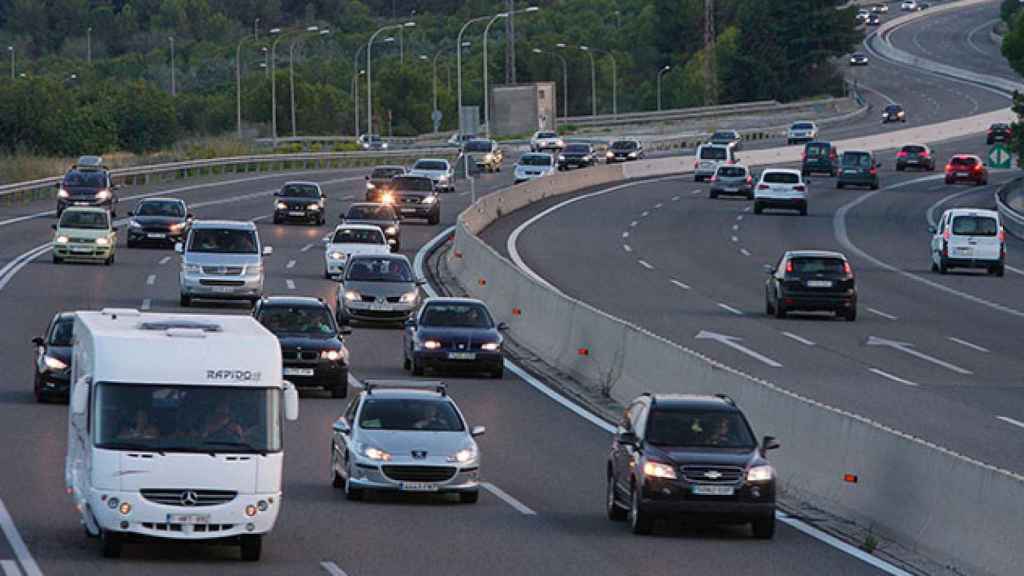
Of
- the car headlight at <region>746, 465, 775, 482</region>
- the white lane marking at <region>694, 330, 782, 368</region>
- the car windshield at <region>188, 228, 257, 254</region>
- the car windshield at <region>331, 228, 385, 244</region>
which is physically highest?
the car headlight at <region>746, 465, 775, 482</region>

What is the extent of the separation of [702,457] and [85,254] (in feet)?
114

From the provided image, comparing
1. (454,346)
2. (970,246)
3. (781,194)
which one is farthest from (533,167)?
(454,346)

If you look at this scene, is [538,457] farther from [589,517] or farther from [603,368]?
[603,368]

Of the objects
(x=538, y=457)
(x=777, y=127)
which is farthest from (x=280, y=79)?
(x=538, y=457)

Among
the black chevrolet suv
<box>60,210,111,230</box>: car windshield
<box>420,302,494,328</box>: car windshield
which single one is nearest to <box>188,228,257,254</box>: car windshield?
<box>60,210,111,230</box>: car windshield

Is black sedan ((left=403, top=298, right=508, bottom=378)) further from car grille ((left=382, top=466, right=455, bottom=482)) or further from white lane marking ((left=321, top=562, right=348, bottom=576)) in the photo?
white lane marking ((left=321, top=562, right=348, bottom=576))

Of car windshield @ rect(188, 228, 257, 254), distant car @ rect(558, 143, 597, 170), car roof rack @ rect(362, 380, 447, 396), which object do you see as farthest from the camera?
distant car @ rect(558, 143, 597, 170)

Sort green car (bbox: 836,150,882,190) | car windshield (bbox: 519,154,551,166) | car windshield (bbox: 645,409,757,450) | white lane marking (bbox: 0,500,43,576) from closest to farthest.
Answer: white lane marking (bbox: 0,500,43,576), car windshield (bbox: 645,409,757,450), green car (bbox: 836,150,882,190), car windshield (bbox: 519,154,551,166)

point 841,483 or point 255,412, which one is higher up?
point 255,412

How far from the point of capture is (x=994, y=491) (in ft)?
56.1

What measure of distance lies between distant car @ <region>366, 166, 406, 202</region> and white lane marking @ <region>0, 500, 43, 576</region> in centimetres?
5036

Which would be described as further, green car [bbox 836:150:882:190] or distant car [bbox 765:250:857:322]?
green car [bbox 836:150:882:190]

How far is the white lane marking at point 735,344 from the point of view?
120 feet

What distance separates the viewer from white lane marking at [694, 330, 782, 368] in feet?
120
